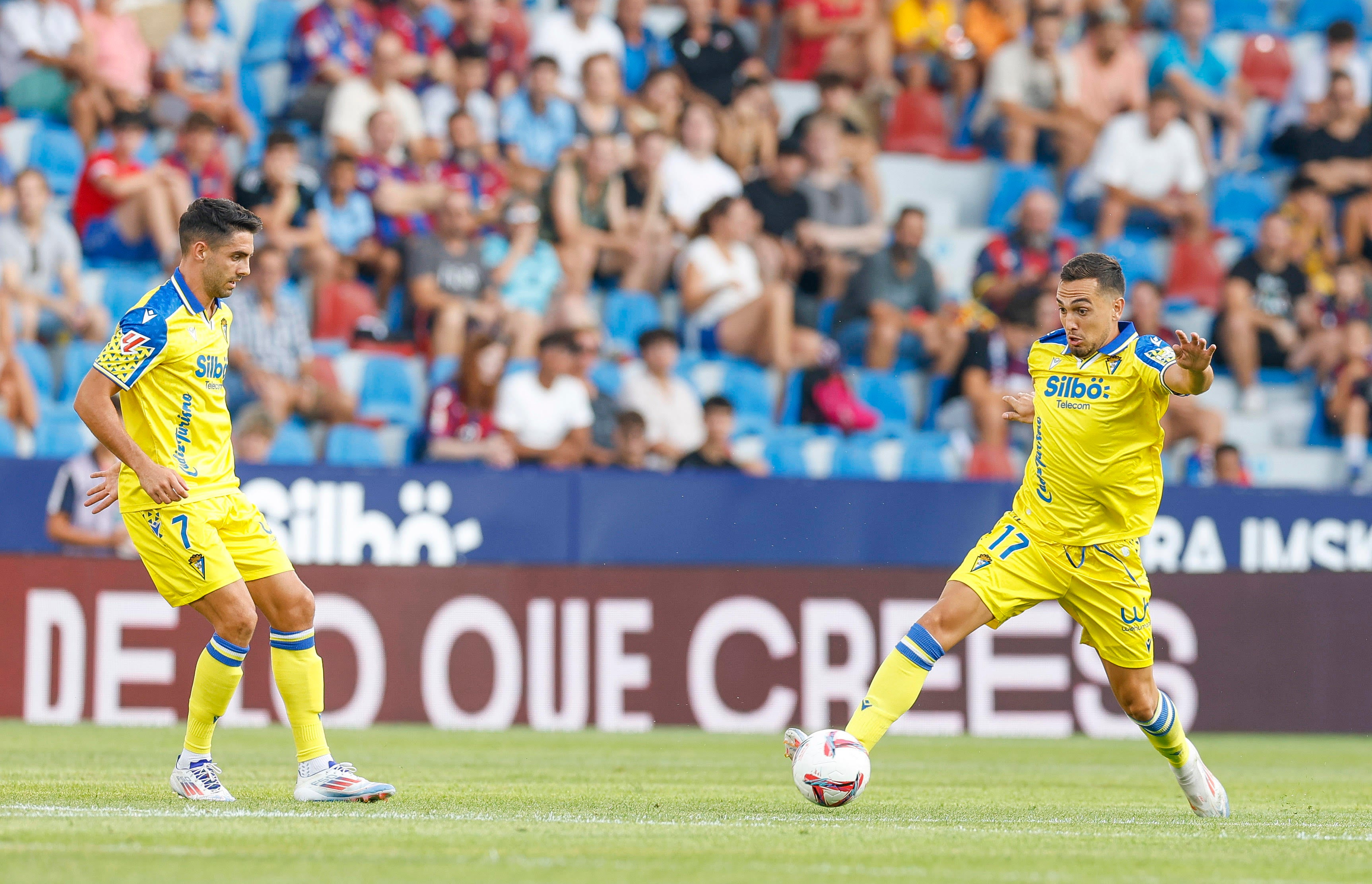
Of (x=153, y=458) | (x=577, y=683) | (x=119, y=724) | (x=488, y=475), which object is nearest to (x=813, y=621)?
(x=577, y=683)

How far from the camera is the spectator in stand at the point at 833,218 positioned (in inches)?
657

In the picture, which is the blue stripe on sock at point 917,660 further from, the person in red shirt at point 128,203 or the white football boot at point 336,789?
the person in red shirt at point 128,203

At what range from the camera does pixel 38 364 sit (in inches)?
554

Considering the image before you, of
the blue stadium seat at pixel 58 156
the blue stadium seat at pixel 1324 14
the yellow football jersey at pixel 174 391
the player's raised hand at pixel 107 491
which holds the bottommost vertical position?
the player's raised hand at pixel 107 491

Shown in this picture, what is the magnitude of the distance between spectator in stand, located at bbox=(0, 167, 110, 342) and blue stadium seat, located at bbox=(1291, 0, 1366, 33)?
1369 cm

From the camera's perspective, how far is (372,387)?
48.4 feet

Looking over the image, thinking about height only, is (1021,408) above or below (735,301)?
below

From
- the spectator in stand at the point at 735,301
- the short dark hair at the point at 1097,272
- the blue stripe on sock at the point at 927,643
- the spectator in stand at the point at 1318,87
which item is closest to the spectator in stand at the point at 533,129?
the spectator in stand at the point at 735,301

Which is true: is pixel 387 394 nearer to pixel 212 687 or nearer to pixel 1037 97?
pixel 212 687

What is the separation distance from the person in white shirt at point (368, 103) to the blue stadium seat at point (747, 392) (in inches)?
142

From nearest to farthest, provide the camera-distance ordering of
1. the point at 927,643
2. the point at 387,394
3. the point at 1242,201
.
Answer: the point at 927,643 < the point at 387,394 < the point at 1242,201

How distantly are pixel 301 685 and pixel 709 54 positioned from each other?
1200 centimetres

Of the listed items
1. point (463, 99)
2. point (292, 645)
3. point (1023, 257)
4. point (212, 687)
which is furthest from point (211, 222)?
point (1023, 257)

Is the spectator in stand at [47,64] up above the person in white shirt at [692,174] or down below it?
above
